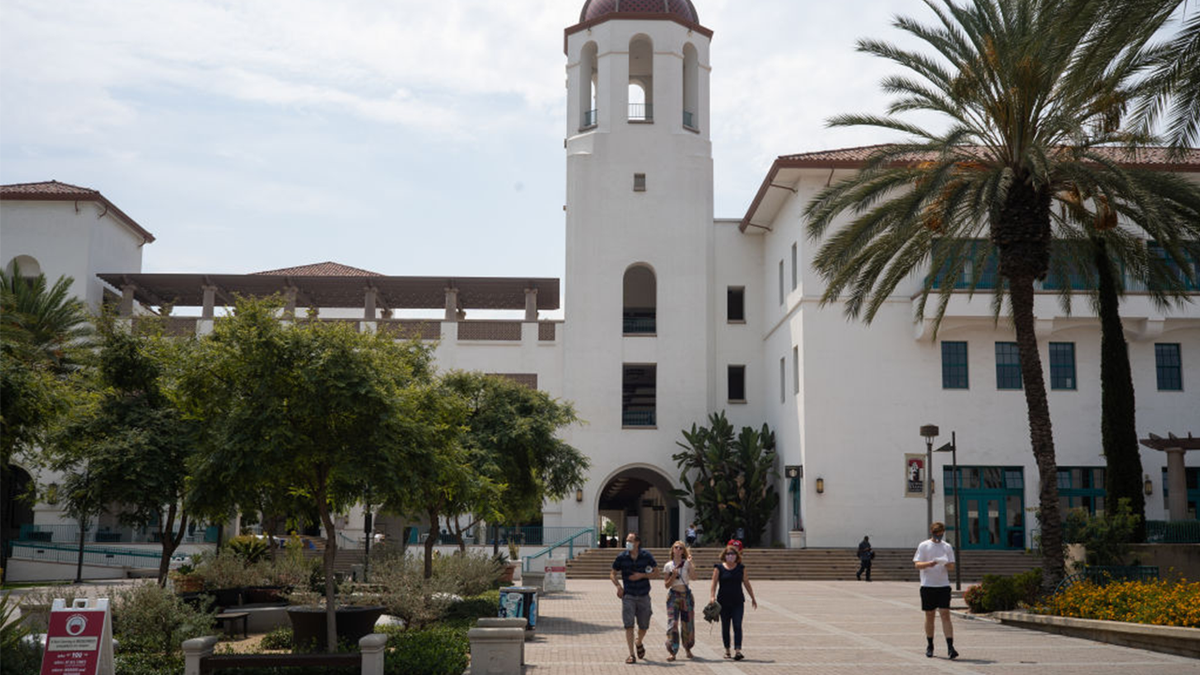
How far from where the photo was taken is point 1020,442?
3597 cm

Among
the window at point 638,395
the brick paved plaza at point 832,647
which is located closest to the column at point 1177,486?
the brick paved plaza at point 832,647

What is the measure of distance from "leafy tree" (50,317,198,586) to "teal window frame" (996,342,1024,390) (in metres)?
27.2

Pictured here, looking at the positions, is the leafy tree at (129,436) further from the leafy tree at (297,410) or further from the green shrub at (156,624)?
the leafy tree at (297,410)

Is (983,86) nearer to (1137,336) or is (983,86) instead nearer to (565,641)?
(565,641)

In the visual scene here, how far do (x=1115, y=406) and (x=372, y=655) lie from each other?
19.5 m

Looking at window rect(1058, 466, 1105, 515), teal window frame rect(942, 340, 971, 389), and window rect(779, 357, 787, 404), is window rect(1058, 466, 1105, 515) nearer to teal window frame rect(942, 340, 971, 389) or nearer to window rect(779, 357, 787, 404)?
teal window frame rect(942, 340, 971, 389)

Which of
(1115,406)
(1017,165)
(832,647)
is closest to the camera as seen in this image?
(832,647)

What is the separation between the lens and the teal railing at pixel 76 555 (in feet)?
120

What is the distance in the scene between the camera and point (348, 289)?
43.7 metres

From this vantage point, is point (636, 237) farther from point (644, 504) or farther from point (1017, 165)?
point (1017, 165)

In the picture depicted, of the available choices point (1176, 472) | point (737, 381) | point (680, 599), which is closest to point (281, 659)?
point (680, 599)

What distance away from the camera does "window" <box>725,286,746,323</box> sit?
4328cm

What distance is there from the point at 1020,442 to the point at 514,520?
18.8m

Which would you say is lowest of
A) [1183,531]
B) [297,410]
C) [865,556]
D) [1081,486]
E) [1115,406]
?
[865,556]
